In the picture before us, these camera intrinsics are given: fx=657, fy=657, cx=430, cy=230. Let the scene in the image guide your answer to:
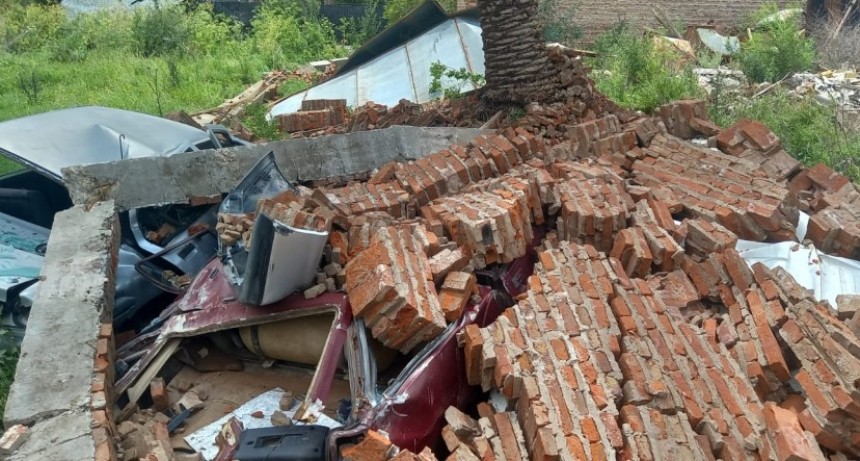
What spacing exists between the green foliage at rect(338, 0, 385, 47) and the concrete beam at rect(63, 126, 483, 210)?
11.1m

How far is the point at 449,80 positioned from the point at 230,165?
484cm

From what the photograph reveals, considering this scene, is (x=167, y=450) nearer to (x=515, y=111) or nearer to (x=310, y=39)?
(x=515, y=111)

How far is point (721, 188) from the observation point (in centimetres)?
585

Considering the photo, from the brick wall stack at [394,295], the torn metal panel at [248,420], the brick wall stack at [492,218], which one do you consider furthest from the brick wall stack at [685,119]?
the torn metal panel at [248,420]

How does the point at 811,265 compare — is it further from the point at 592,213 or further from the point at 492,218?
the point at 492,218

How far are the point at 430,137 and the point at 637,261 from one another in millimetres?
2737

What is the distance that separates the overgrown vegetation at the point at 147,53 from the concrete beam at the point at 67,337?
6.21m

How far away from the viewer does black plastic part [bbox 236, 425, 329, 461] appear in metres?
3.38

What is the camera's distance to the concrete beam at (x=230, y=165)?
5.50 meters

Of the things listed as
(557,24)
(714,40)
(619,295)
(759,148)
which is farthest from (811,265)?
(557,24)

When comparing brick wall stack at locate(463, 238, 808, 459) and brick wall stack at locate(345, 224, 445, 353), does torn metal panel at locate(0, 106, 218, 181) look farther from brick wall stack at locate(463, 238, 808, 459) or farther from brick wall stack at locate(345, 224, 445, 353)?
brick wall stack at locate(463, 238, 808, 459)

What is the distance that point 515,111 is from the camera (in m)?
7.51

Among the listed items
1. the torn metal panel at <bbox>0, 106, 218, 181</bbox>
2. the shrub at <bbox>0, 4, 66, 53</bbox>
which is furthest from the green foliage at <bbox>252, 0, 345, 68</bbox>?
the torn metal panel at <bbox>0, 106, 218, 181</bbox>

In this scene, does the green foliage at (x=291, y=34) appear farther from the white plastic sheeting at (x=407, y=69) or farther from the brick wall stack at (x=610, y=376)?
→ the brick wall stack at (x=610, y=376)
